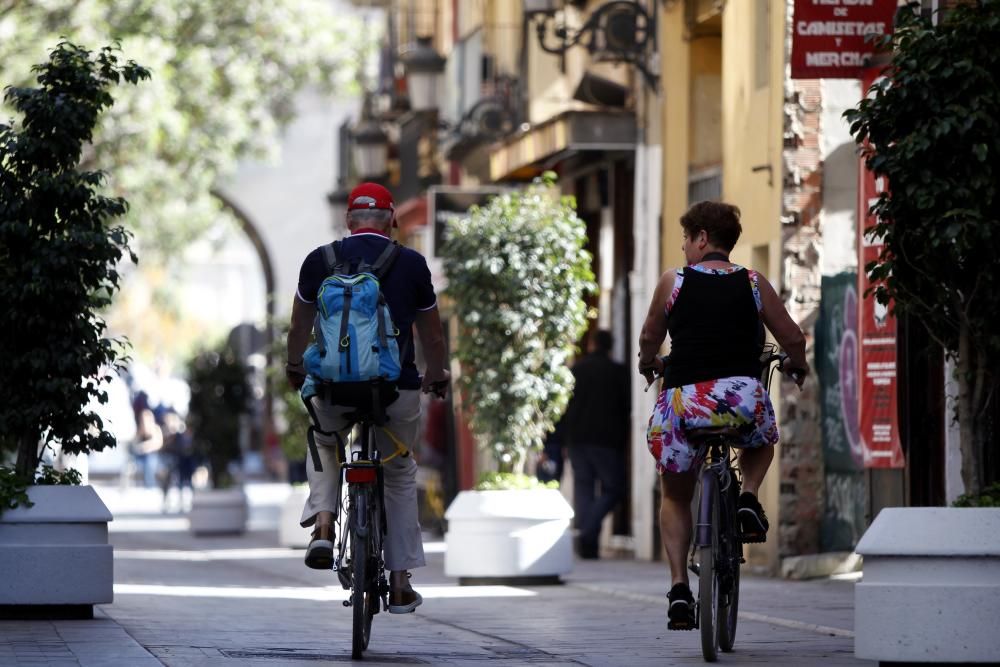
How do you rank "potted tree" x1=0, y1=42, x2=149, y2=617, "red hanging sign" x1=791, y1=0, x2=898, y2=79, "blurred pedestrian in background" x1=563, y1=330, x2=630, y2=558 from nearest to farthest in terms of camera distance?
"potted tree" x1=0, y1=42, x2=149, y2=617, "red hanging sign" x1=791, y1=0, x2=898, y2=79, "blurred pedestrian in background" x1=563, y1=330, x2=630, y2=558

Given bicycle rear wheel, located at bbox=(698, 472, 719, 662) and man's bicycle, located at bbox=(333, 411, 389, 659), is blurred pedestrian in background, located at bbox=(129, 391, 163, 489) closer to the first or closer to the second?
man's bicycle, located at bbox=(333, 411, 389, 659)

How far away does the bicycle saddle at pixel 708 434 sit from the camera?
9.48 metres

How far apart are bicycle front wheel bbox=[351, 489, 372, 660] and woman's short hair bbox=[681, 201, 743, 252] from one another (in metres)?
1.79

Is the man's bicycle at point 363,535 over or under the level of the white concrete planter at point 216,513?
over

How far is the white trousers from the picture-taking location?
9.66 m

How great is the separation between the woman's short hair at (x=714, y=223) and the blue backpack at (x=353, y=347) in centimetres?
134

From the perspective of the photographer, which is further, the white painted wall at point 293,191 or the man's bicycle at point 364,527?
the white painted wall at point 293,191

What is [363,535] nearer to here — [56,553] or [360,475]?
[360,475]

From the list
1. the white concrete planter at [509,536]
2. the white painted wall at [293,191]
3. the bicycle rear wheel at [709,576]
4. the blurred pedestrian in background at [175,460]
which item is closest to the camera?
the bicycle rear wheel at [709,576]

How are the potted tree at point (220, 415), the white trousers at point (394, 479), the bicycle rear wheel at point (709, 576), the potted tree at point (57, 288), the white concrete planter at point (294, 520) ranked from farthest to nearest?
the potted tree at point (220, 415)
the white concrete planter at point (294, 520)
the potted tree at point (57, 288)
the white trousers at point (394, 479)
the bicycle rear wheel at point (709, 576)

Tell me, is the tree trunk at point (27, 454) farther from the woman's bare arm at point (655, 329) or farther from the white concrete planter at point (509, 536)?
the white concrete planter at point (509, 536)

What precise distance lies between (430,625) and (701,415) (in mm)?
2748

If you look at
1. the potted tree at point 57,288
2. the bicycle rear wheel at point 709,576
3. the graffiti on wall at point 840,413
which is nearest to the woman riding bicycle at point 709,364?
the bicycle rear wheel at point 709,576

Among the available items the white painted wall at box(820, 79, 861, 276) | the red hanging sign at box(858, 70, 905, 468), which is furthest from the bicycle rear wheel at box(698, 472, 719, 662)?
the white painted wall at box(820, 79, 861, 276)
